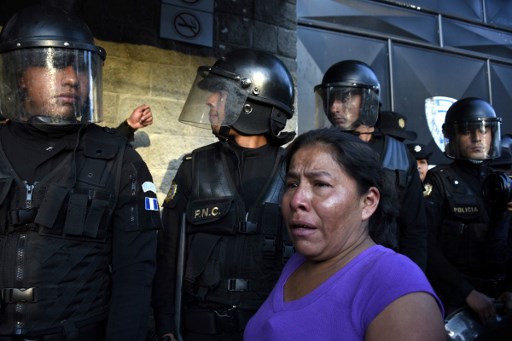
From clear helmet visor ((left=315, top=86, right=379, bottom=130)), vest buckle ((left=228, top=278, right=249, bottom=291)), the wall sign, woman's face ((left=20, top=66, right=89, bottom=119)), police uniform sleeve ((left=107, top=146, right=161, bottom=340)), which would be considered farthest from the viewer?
the wall sign

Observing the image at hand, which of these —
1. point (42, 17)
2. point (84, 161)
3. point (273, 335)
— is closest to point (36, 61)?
point (42, 17)

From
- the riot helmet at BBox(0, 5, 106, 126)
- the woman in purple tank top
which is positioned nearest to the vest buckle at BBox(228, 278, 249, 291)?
the woman in purple tank top

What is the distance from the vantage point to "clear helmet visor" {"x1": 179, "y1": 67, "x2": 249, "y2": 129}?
2.75m

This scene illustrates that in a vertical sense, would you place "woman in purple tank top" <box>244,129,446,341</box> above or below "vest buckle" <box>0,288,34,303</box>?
above

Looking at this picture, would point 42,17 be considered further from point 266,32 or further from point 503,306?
point 503,306

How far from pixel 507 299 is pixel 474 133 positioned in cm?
130

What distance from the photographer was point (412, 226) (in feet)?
9.18

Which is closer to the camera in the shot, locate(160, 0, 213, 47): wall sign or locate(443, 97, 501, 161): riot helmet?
locate(443, 97, 501, 161): riot helmet

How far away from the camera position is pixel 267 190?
2.48m

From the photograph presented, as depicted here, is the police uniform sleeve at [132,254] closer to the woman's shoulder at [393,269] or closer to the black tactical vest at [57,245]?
the black tactical vest at [57,245]

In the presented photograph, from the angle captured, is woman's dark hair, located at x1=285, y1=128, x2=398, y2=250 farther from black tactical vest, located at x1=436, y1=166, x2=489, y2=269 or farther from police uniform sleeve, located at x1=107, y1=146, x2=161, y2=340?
black tactical vest, located at x1=436, y1=166, x2=489, y2=269

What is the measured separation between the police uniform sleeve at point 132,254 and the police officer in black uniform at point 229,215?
0.29 m

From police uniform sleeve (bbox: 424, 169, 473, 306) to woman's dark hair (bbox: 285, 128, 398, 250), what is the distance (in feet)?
5.68

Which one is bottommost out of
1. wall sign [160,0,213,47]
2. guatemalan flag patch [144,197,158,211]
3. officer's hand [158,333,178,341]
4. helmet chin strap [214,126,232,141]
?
officer's hand [158,333,178,341]
